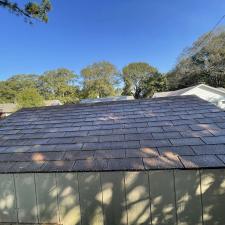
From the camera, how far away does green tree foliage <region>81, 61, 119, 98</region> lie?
4244 centimetres

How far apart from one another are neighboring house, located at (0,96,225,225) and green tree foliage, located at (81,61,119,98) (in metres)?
38.9

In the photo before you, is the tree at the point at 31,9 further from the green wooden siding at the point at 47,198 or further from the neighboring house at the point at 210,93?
the neighboring house at the point at 210,93

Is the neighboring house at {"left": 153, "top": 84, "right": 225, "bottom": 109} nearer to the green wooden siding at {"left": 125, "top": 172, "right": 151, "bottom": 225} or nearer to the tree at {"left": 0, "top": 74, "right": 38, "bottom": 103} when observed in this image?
the green wooden siding at {"left": 125, "top": 172, "right": 151, "bottom": 225}

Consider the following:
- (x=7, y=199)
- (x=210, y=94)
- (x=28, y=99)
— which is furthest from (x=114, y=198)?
(x=28, y=99)

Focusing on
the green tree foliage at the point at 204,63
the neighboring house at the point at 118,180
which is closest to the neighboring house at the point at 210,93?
the green tree foliage at the point at 204,63

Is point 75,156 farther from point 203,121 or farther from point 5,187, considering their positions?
point 203,121

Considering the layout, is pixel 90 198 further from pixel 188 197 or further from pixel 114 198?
pixel 188 197

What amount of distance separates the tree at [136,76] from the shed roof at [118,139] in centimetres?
3929

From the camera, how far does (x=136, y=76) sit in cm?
4516

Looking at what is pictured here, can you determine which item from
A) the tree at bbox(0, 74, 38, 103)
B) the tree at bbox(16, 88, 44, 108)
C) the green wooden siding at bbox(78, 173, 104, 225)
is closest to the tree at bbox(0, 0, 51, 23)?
the green wooden siding at bbox(78, 173, 104, 225)

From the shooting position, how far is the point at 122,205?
114 inches

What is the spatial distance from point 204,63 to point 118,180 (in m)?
36.4

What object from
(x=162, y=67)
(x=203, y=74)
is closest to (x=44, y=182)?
(x=203, y=74)

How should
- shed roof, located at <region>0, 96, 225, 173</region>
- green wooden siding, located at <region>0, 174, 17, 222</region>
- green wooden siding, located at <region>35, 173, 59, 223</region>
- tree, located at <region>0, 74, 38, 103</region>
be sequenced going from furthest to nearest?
tree, located at <region>0, 74, 38, 103</region> → green wooden siding, located at <region>0, 174, 17, 222</region> → green wooden siding, located at <region>35, 173, 59, 223</region> → shed roof, located at <region>0, 96, 225, 173</region>
